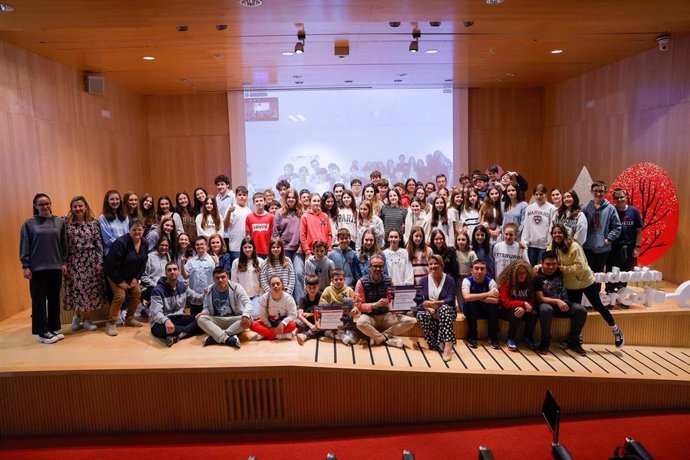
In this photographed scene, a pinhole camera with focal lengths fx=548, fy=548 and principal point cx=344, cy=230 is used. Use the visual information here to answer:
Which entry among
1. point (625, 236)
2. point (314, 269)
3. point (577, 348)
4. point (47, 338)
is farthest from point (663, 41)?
point (47, 338)

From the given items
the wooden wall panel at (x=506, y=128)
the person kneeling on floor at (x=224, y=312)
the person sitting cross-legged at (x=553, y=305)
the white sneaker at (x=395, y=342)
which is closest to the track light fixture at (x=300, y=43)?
the person kneeling on floor at (x=224, y=312)

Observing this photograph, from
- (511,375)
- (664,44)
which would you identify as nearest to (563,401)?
(511,375)

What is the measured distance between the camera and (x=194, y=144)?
33.3 ft

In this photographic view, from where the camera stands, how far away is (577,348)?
5.23 meters

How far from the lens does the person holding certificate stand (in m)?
4.99

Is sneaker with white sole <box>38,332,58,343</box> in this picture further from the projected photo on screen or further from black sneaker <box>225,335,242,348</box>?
the projected photo on screen

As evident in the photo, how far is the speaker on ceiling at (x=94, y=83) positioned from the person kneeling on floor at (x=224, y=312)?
160 inches

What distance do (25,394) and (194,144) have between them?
645cm

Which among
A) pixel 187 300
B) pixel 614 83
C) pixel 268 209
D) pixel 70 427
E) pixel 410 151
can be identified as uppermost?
pixel 614 83

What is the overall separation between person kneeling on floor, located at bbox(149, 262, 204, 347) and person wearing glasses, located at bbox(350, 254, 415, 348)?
1524mm

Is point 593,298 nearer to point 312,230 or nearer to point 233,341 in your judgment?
point 312,230

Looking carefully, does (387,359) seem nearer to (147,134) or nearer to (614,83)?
(614,83)

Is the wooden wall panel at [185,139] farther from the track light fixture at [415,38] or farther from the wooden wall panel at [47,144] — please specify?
the track light fixture at [415,38]

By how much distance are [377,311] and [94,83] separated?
5255 mm
